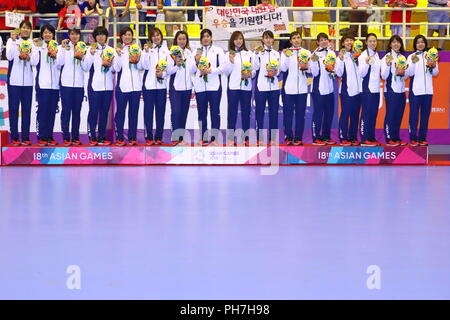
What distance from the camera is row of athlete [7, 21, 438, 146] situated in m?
12.6

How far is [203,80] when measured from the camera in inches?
503

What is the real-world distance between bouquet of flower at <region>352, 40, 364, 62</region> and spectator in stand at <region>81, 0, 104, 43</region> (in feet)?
15.1

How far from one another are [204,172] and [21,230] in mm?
5388

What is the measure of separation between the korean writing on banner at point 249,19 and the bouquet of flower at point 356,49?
1563mm

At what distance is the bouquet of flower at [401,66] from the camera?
12.5 metres

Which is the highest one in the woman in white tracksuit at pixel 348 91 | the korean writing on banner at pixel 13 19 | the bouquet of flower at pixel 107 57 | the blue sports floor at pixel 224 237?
the korean writing on banner at pixel 13 19

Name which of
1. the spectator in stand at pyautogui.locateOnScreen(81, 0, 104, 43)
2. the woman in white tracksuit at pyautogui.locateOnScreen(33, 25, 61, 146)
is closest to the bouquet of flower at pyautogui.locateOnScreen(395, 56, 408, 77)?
the spectator in stand at pyautogui.locateOnScreen(81, 0, 104, 43)

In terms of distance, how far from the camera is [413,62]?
12773 millimetres

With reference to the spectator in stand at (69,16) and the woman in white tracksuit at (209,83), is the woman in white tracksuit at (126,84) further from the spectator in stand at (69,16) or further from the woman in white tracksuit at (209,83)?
the spectator in stand at (69,16)

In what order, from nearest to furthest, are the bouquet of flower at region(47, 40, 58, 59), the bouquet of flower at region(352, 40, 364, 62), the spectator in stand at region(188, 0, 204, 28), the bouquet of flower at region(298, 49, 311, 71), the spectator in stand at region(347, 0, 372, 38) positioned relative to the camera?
the bouquet of flower at region(47, 40, 58, 59)
the bouquet of flower at region(298, 49, 311, 71)
the bouquet of flower at region(352, 40, 364, 62)
the spectator in stand at region(347, 0, 372, 38)
the spectator in stand at region(188, 0, 204, 28)

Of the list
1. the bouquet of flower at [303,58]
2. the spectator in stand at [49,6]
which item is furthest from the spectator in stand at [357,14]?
the spectator in stand at [49,6]

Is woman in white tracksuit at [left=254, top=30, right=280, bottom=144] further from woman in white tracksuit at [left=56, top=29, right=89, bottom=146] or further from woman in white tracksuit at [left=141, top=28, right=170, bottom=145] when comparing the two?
woman in white tracksuit at [left=56, top=29, right=89, bottom=146]

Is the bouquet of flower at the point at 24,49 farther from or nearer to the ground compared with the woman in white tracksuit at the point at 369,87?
farther from the ground
